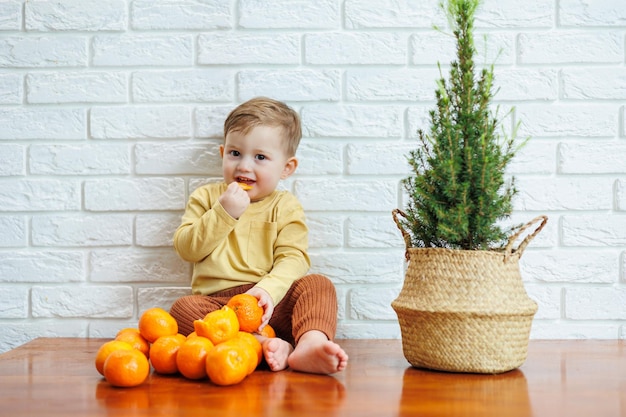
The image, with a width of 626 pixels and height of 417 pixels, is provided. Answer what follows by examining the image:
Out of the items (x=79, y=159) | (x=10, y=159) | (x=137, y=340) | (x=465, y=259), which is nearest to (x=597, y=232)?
(x=465, y=259)

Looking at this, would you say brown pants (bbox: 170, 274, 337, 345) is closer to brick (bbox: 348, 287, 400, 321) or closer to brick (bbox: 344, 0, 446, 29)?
brick (bbox: 348, 287, 400, 321)

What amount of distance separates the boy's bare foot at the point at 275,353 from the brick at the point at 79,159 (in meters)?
0.77

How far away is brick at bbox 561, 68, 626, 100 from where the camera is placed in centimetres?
193

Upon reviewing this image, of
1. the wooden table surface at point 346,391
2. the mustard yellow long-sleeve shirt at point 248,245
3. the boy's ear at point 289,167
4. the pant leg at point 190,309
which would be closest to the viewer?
the wooden table surface at point 346,391

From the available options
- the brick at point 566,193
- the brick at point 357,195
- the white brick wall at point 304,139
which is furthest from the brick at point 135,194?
the brick at point 566,193

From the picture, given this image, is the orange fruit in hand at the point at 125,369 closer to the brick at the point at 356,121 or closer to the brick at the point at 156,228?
the brick at the point at 156,228

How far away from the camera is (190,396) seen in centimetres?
132

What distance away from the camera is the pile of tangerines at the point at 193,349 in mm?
1374

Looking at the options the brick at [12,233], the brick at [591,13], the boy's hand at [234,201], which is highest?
the brick at [591,13]

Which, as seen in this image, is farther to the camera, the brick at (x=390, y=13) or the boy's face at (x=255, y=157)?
the brick at (x=390, y=13)

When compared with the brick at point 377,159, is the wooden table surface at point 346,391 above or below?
below

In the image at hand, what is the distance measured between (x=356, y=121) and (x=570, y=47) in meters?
0.67


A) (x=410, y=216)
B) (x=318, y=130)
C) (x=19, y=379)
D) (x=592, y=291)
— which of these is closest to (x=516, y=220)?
(x=592, y=291)

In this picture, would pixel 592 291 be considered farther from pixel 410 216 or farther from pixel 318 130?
Answer: pixel 318 130
